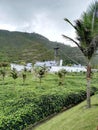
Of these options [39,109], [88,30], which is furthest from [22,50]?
[88,30]

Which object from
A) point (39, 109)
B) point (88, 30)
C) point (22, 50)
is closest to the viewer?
point (88, 30)

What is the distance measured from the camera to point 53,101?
75.5 ft

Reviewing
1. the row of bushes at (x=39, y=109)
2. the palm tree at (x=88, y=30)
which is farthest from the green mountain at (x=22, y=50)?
the palm tree at (x=88, y=30)

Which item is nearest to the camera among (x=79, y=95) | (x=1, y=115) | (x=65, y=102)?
(x=1, y=115)

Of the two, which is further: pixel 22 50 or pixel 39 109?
pixel 22 50

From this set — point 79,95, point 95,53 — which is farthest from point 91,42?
point 79,95

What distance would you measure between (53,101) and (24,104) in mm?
3554

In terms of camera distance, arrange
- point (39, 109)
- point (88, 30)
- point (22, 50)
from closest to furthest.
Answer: point (88, 30), point (39, 109), point (22, 50)

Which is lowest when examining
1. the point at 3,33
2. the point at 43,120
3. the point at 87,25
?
the point at 43,120

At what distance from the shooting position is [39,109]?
20359 millimetres

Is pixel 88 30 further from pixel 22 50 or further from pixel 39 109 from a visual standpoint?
pixel 22 50

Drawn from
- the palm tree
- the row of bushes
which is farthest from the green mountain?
the palm tree

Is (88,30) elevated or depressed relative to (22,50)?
depressed

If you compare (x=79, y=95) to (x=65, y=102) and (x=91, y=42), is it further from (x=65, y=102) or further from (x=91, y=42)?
(x=91, y=42)
